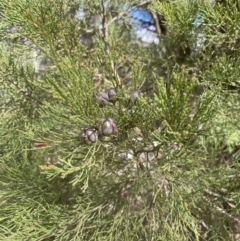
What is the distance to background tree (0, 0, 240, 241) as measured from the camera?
1231 mm

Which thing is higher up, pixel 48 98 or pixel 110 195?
pixel 48 98

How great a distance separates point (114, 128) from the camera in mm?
1257

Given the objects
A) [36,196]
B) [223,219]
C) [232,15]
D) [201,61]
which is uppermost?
[232,15]

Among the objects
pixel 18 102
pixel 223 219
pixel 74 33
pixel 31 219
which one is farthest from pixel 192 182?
pixel 18 102

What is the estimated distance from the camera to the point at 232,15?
1438 mm

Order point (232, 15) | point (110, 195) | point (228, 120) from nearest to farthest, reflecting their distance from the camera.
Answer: point (232, 15), point (110, 195), point (228, 120)

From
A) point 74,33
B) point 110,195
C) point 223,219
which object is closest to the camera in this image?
point 74,33

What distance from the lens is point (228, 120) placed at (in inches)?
77.5

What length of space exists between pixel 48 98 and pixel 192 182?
2.83 ft

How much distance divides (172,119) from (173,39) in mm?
874

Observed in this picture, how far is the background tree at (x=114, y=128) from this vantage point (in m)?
1.23

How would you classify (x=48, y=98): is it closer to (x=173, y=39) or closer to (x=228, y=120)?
(x=173, y=39)

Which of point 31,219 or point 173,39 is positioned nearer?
point 31,219

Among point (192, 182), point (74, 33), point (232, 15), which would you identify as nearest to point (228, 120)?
point (192, 182)
